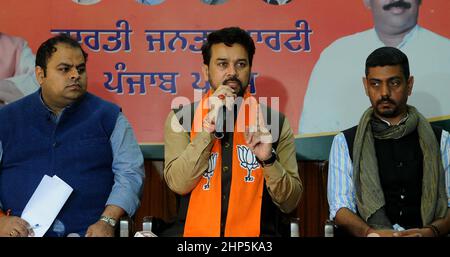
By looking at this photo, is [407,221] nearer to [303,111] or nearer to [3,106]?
[303,111]

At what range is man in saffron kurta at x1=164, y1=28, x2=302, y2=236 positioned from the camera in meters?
4.75

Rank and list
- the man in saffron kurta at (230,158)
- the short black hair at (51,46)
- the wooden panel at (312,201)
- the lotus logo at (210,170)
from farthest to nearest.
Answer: the wooden panel at (312,201)
the short black hair at (51,46)
the lotus logo at (210,170)
the man in saffron kurta at (230,158)

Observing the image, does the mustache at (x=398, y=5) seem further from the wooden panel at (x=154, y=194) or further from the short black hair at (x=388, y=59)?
the wooden panel at (x=154, y=194)

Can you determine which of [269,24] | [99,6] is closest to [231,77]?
[269,24]

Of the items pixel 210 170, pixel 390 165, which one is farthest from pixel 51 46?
pixel 390 165

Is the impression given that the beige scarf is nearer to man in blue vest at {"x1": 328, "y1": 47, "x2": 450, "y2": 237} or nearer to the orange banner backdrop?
man in blue vest at {"x1": 328, "y1": 47, "x2": 450, "y2": 237}

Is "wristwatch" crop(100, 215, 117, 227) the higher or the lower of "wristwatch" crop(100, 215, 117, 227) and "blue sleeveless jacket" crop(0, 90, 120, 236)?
the lower

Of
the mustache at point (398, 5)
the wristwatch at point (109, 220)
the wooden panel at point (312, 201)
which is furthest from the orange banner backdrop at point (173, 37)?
the wristwatch at point (109, 220)

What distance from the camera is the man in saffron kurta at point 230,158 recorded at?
4.75m

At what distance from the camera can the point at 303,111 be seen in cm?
570

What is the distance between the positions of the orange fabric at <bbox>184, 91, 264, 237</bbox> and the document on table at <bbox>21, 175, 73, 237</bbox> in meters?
0.66

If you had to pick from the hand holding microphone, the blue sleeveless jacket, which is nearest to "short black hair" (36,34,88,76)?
the blue sleeveless jacket

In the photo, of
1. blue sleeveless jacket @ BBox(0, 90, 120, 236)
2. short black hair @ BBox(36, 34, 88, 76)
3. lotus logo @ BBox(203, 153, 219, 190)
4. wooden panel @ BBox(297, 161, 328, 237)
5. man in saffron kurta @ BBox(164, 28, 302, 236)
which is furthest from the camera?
wooden panel @ BBox(297, 161, 328, 237)

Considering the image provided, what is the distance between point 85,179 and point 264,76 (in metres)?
1.35
